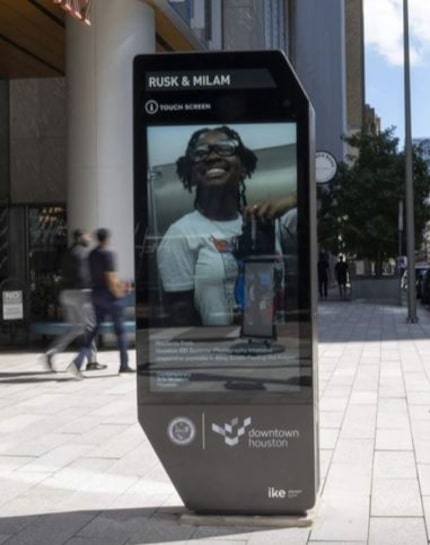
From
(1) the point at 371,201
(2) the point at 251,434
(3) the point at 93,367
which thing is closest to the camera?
(2) the point at 251,434

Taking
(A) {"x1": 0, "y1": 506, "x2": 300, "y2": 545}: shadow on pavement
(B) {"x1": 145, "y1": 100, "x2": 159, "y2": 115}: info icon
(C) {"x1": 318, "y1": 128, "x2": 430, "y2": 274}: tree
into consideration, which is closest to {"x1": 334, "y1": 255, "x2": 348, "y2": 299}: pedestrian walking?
(C) {"x1": 318, "y1": 128, "x2": 430, "y2": 274}: tree

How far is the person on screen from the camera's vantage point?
494cm

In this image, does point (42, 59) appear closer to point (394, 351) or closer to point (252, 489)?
point (394, 351)

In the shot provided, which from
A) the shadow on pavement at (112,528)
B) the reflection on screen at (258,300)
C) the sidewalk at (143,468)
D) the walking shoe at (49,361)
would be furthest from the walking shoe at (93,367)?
the reflection on screen at (258,300)

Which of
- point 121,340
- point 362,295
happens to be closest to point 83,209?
point 121,340

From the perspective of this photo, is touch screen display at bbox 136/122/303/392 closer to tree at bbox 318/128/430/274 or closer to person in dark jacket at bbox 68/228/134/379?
person in dark jacket at bbox 68/228/134/379

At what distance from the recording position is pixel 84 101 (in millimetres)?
14727

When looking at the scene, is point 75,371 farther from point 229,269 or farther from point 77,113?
point 229,269

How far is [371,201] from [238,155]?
28.5 metres

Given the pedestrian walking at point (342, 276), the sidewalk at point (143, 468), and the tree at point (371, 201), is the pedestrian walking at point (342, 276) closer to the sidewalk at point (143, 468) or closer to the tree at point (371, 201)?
the tree at point (371, 201)

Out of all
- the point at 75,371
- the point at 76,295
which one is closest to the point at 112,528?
the point at 75,371

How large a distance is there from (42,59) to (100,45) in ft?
10.7

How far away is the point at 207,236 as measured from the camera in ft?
16.3

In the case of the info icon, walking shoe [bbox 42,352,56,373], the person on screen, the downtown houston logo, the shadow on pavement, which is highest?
the info icon
